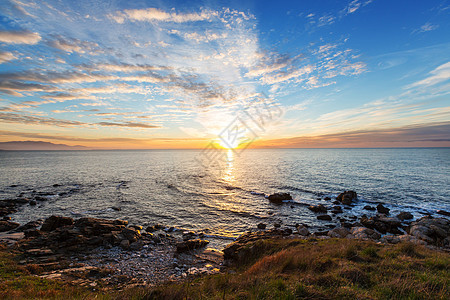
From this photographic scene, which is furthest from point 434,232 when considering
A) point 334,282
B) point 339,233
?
point 334,282

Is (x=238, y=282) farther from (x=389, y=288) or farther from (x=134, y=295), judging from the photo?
(x=389, y=288)

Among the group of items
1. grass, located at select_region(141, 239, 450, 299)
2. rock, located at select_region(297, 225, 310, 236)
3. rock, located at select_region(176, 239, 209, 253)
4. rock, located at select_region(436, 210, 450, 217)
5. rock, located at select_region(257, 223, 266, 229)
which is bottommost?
rock, located at select_region(436, 210, 450, 217)

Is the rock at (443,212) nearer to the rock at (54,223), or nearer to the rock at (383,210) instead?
the rock at (383,210)

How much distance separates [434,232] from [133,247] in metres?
33.0

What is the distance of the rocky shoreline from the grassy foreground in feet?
8.26

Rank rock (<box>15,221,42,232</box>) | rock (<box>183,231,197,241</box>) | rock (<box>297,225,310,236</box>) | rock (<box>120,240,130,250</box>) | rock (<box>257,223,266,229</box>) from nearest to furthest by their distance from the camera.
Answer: rock (<box>120,240,130,250</box>) < rock (<box>183,231,197,241</box>) < rock (<box>15,221,42,232</box>) < rock (<box>297,225,310,236</box>) < rock (<box>257,223,266,229</box>)

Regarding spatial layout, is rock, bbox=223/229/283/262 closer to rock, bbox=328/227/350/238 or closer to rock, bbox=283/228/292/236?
rock, bbox=283/228/292/236

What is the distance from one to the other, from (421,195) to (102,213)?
62.3 meters

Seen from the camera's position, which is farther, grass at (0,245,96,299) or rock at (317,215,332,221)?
rock at (317,215,332,221)

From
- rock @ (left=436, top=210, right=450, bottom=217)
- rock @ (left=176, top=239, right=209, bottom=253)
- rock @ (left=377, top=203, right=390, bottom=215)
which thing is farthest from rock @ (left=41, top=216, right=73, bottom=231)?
rock @ (left=436, top=210, right=450, bottom=217)

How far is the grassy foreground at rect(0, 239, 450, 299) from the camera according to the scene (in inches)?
273

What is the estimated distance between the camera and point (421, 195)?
131 ft

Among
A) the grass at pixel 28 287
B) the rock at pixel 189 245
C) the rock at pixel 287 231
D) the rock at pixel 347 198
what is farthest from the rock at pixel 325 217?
the grass at pixel 28 287

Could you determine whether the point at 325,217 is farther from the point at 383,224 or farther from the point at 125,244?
the point at 125,244
